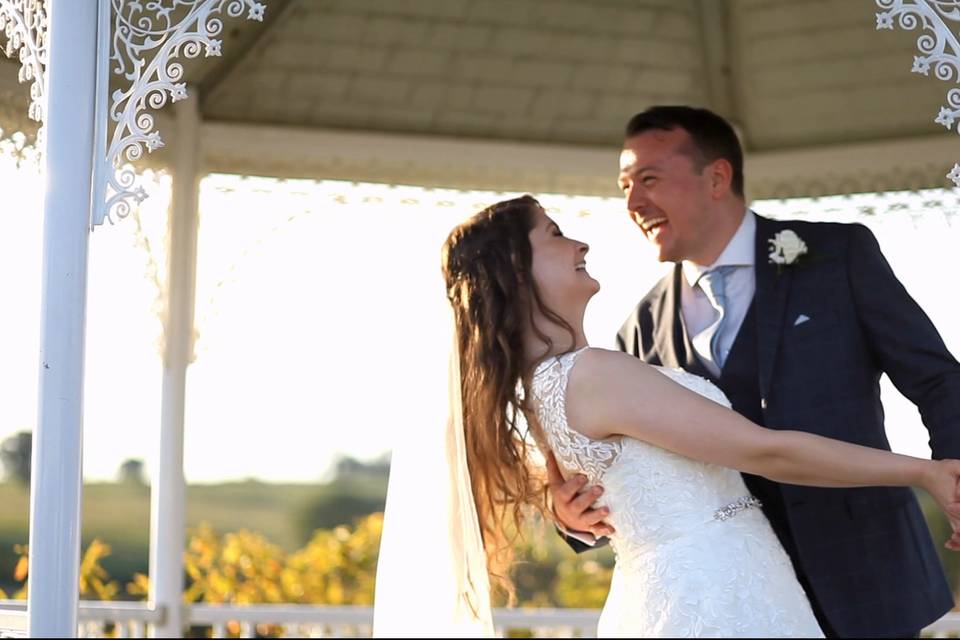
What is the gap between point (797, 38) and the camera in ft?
24.0

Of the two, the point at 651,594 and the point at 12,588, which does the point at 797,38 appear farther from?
the point at 12,588

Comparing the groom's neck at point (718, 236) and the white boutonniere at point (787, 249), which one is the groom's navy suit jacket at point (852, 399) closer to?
the white boutonniere at point (787, 249)

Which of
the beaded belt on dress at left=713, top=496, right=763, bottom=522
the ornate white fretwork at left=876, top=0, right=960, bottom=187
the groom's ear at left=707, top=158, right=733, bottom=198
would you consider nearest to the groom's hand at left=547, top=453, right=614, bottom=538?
the beaded belt on dress at left=713, top=496, right=763, bottom=522

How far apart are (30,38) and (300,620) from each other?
3502mm

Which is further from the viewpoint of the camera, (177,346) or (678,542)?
(177,346)

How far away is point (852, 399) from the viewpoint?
4988 millimetres

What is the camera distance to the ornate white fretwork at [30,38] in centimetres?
469

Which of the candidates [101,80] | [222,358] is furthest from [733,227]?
[222,358]

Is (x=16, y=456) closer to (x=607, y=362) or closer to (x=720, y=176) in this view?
(x=720, y=176)

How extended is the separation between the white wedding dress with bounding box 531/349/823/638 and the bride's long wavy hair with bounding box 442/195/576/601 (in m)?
0.11

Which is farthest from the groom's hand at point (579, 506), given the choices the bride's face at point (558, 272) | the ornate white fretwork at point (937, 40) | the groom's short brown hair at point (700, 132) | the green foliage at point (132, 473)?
the green foliage at point (132, 473)

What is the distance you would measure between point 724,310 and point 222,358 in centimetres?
1657

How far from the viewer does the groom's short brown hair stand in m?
5.66

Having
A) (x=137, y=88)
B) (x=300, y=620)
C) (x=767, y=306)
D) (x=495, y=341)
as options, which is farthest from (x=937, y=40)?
(x=300, y=620)
